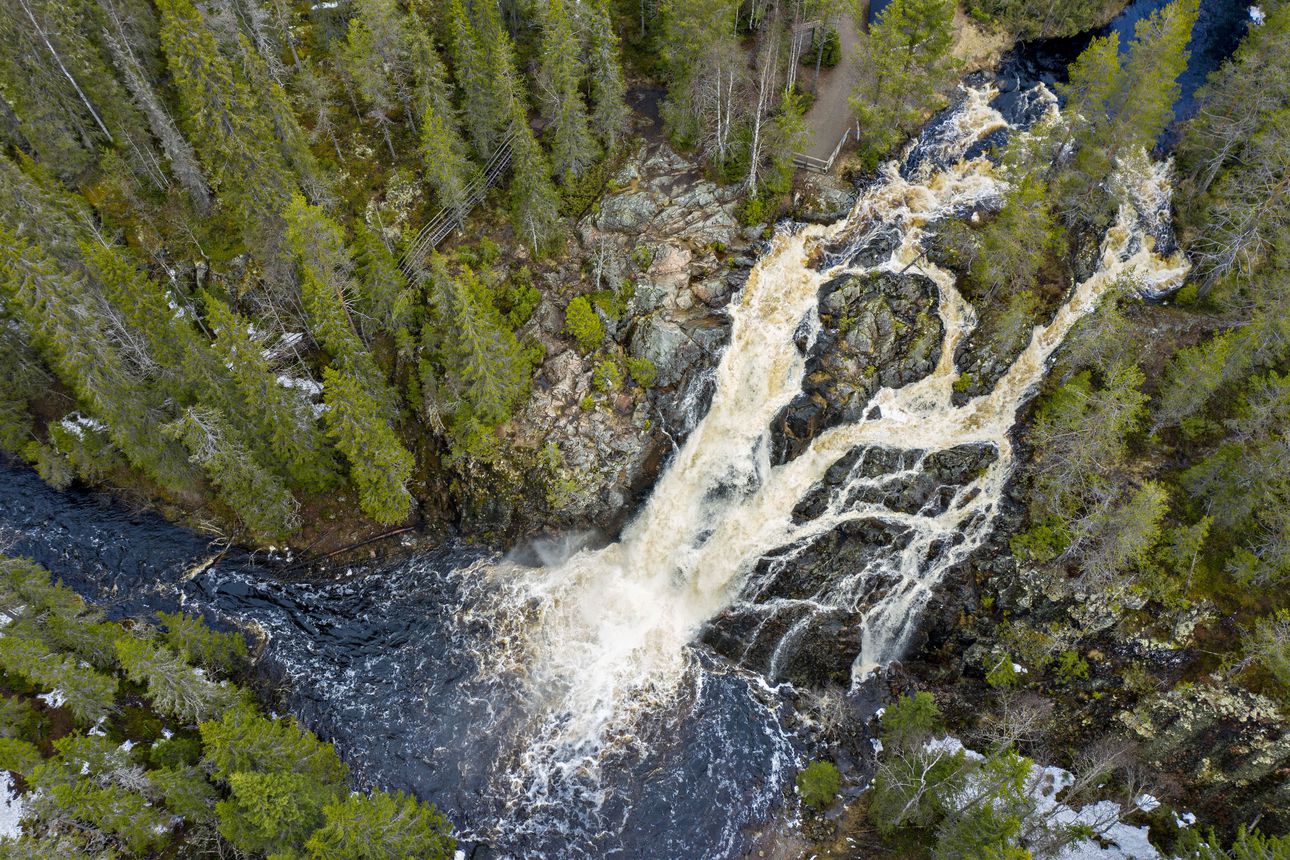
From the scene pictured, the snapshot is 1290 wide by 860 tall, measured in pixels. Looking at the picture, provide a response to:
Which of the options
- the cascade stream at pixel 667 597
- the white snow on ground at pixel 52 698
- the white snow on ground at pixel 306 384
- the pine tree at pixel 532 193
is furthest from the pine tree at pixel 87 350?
the pine tree at pixel 532 193

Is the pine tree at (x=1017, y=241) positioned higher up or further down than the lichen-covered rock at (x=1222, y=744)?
higher up

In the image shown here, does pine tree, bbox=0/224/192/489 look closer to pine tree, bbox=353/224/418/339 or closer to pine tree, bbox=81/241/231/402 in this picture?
pine tree, bbox=81/241/231/402

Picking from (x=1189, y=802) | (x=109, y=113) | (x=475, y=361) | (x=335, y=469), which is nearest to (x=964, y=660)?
(x=1189, y=802)

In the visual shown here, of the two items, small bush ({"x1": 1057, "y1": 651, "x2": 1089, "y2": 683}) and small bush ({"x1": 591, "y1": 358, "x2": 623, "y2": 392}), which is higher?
small bush ({"x1": 591, "y1": 358, "x2": 623, "y2": 392})

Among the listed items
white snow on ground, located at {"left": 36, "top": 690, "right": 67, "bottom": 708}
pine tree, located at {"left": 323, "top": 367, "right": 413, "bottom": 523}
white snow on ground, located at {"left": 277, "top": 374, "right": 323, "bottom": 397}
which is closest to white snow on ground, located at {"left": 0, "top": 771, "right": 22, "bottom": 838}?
white snow on ground, located at {"left": 36, "top": 690, "right": 67, "bottom": 708}

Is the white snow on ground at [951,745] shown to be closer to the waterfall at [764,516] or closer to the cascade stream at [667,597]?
the waterfall at [764,516]

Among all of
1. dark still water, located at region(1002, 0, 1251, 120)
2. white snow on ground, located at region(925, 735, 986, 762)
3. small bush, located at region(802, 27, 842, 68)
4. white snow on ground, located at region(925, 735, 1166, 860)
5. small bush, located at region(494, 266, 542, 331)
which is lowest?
white snow on ground, located at region(925, 735, 1166, 860)

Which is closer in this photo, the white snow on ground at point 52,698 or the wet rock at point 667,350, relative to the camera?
the white snow on ground at point 52,698
